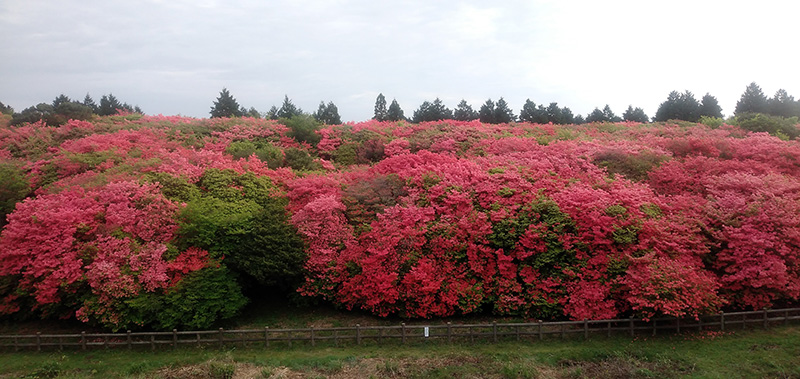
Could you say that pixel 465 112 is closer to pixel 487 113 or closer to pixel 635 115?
pixel 487 113

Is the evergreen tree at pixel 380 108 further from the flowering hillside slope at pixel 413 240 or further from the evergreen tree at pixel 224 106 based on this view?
the flowering hillside slope at pixel 413 240

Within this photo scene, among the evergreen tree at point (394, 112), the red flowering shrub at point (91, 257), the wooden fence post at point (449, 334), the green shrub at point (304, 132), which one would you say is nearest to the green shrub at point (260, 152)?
the green shrub at point (304, 132)

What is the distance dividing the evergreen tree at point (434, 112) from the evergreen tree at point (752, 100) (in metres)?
28.1

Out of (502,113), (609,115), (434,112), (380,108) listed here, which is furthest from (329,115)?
(609,115)

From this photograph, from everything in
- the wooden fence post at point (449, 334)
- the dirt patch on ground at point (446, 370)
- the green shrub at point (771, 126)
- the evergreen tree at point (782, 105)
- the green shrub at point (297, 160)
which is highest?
the evergreen tree at point (782, 105)

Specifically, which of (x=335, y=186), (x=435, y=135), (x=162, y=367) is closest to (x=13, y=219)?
(x=162, y=367)

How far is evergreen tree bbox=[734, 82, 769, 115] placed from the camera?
134 feet

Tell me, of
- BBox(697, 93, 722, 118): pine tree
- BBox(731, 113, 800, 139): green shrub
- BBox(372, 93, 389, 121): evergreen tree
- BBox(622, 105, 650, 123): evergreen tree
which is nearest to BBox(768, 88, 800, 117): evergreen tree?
BBox(697, 93, 722, 118): pine tree

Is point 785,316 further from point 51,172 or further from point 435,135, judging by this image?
point 51,172

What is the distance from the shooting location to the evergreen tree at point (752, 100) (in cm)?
4088

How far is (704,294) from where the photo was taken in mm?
13484

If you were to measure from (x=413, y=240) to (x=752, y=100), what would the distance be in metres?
43.9

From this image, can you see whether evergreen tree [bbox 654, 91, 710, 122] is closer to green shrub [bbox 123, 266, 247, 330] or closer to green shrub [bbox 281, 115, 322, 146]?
green shrub [bbox 281, 115, 322, 146]

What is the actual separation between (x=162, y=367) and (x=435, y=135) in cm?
2139
